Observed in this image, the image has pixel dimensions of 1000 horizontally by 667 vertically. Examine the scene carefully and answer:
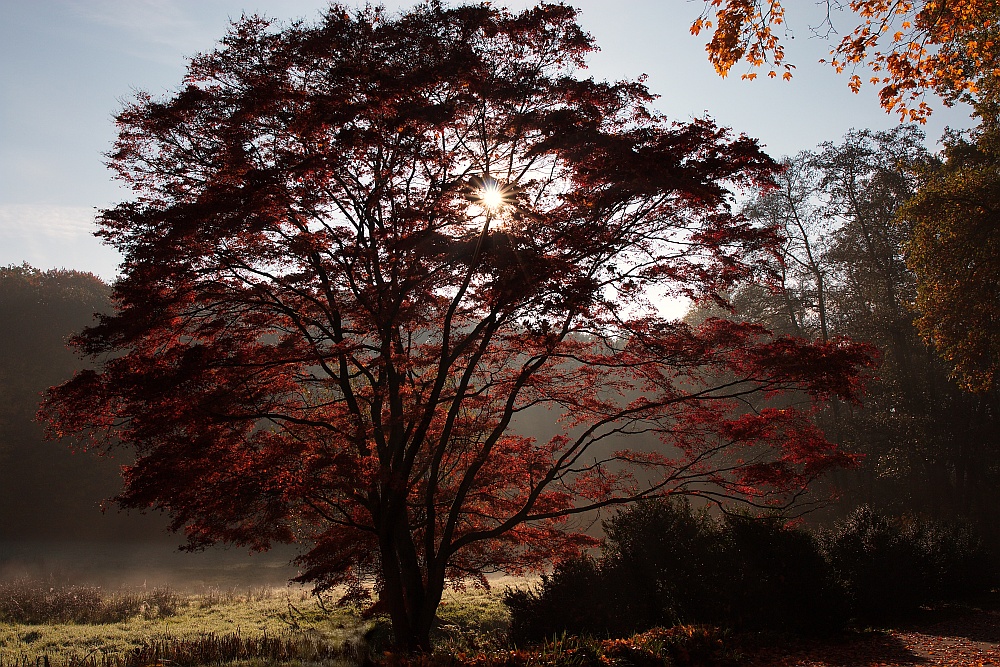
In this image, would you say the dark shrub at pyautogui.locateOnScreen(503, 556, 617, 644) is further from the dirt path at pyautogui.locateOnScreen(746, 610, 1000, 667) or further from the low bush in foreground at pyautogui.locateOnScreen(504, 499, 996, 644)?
the dirt path at pyautogui.locateOnScreen(746, 610, 1000, 667)

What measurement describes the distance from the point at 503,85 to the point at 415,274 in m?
2.25

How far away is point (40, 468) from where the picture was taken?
3080 cm

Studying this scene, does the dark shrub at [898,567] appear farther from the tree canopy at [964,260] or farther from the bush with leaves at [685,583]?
the tree canopy at [964,260]

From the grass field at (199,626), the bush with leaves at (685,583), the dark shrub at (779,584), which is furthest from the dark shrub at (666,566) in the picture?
the grass field at (199,626)

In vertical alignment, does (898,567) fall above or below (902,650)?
above

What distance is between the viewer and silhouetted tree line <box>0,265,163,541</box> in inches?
1196

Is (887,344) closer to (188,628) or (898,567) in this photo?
(898,567)

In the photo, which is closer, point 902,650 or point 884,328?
point 902,650

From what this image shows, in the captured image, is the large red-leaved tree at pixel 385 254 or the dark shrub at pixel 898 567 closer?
the large red-leaved tree at pixel 385 254

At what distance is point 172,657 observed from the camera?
864 centimetres

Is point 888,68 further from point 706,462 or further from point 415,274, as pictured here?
point 706,462

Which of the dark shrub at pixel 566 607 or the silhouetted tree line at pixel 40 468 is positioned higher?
the silhouetted tree line at pixel 40 468

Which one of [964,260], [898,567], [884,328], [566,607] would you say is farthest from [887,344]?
[566,607]

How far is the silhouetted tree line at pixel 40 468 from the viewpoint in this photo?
99.7 ft
